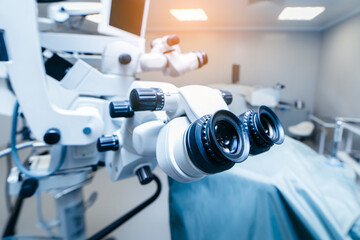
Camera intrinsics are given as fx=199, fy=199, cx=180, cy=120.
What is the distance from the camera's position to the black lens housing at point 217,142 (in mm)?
214

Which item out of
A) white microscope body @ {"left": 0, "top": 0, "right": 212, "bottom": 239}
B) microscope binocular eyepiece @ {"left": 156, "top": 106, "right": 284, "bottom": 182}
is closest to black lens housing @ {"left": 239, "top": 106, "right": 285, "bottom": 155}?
microscope binocular eyepiece @ {"left": 156, "top": 106, "right": 284, "bottom": 182}

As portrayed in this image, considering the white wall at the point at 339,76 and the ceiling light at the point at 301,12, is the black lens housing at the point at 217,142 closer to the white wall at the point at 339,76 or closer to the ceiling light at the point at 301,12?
the ceiling light at the point at 301,12

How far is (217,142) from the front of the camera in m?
0.22

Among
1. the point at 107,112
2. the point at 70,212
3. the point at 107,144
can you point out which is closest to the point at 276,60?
the point at 107,112

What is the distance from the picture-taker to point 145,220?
132 cm

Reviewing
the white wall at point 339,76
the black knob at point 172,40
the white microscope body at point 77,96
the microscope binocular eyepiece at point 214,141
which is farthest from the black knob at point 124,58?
the white wall at point 339,76

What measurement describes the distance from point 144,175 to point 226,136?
0.97 ft

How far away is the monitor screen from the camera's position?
21.5 inches

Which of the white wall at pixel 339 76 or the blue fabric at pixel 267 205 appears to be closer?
the blue fabric at pixel 267 205

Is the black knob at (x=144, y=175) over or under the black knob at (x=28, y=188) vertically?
over

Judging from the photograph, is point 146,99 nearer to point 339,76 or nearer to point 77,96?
point 77,96

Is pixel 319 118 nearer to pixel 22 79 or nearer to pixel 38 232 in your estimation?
pixel 22 79

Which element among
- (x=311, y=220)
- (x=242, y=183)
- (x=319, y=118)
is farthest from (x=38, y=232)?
(x=319, y=118)

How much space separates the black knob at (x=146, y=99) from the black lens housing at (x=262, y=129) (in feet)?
0.42
